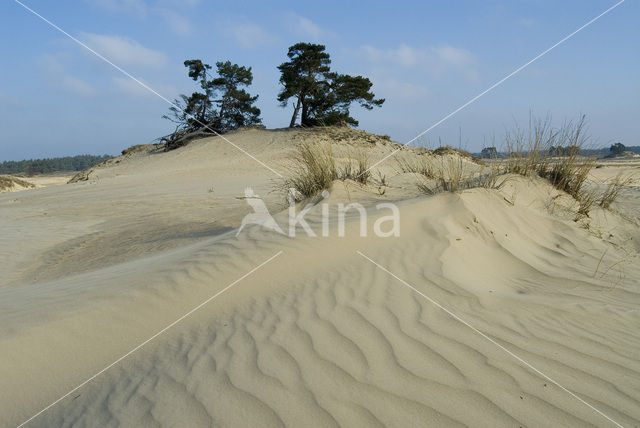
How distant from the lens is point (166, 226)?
6.79 meters

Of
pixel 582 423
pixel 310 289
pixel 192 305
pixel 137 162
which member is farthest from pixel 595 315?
pixel 137 162

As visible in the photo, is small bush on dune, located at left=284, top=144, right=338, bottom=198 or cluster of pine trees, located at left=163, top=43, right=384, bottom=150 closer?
small bush on dune, located at left=284, top=144, right=338, bottom=198

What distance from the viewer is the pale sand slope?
1.87 metres

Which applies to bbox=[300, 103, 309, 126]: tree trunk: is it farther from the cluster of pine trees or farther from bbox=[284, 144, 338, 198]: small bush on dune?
bbox=[284, 144, 338, 198]: small bush on dune

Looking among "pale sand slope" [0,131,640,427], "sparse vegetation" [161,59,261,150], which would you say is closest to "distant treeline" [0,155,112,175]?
"sparse vegetation" [161,59,261,150]

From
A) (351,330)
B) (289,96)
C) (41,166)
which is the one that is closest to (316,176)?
(351,330)

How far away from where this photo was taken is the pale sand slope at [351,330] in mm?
1870

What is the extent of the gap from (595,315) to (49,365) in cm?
334

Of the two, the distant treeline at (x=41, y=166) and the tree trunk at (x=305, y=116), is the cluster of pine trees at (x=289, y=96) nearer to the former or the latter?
the tree trunk at (x=305, y=116)

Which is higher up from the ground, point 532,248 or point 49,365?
point 532,248

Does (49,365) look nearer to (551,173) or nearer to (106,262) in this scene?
(106,262)

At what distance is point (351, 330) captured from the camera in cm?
244

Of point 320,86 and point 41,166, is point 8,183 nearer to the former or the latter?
point 320,86

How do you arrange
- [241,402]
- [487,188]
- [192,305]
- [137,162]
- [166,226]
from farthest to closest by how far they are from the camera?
[137,162] < [166,226] < [487,188] < [192,305] < [241,402]
